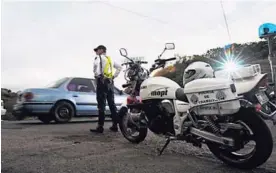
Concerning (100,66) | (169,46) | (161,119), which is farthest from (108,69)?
(161,119)

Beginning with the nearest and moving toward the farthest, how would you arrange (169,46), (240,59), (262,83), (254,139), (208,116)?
(254,139), (262,83), (208,116), (240,59), (169,46)

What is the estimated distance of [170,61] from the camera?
4.87 metres

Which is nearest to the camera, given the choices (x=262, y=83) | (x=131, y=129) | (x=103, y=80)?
(x=262, y=83)

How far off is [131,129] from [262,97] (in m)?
2.38

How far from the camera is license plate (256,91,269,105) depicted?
334 cm

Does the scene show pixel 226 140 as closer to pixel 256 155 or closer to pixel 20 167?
pixel 256 155

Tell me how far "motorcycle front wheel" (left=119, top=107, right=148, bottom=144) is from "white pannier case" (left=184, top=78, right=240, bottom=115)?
134 cm

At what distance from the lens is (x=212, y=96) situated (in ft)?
11.2

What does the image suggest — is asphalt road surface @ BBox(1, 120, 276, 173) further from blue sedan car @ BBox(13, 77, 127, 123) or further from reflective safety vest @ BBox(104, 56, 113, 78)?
blue sedan car @ BBox(13, 77, 127, 123)

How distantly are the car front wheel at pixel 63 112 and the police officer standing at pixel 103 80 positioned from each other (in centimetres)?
300

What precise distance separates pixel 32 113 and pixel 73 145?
15.4 feet

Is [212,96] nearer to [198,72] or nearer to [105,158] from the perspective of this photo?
[198,72]

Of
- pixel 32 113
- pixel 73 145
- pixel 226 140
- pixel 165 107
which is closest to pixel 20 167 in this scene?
pixel 73 145

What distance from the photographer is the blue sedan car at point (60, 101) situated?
9.05m
